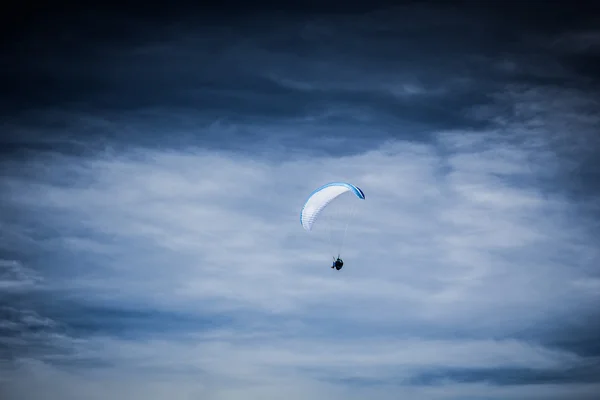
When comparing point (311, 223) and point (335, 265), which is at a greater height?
point (311, 223)

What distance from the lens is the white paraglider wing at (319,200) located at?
82.9 m

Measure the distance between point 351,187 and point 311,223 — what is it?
27.0 ft

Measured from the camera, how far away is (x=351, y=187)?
80125 mm

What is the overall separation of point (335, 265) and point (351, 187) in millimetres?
9652

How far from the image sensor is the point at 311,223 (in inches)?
3354

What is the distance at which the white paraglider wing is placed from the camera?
82950 millimetres

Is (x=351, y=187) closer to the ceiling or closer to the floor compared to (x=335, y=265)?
closer to the ceiling

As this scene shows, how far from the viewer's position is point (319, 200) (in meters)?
84.1

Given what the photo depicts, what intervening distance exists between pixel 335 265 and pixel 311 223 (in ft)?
22.7
